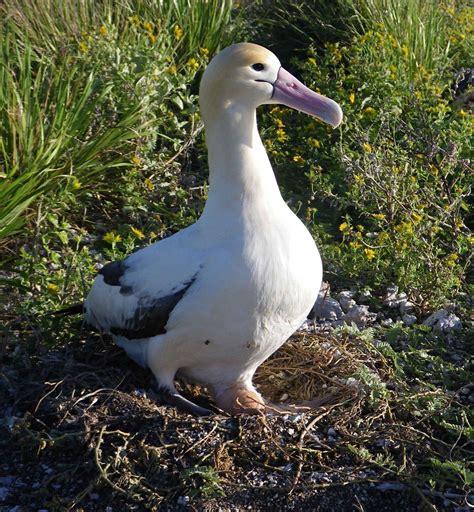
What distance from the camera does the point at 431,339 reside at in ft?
16.5

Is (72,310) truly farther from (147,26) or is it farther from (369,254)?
(147,26)

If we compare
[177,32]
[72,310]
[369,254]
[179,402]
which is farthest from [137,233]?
[177,32]

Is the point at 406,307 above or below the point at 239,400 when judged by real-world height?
below

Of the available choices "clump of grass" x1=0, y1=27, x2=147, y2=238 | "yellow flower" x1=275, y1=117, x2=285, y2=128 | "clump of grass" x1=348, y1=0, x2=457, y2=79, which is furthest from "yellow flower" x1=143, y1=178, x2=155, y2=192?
"clump of grass" x1=348, y1=0, x2=457, y2=79

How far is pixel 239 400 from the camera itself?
14.2ft

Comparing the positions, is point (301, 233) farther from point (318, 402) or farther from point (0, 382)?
point (0, 382)

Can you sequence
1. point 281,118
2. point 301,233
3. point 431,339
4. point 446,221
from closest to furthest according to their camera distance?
point 301,233
point 431,339
point 446,221
point 281,118

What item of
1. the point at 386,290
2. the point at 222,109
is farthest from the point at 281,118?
the point at 222,109

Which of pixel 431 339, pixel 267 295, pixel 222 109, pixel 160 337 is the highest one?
pixel 222 109

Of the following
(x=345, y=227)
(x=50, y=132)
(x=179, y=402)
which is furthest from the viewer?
(x=50, y=132)

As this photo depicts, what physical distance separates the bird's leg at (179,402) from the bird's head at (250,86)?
114 cm

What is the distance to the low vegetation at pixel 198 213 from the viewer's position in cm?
391

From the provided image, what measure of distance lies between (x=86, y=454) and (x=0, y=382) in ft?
2.71

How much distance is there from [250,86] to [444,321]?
5.56ft
